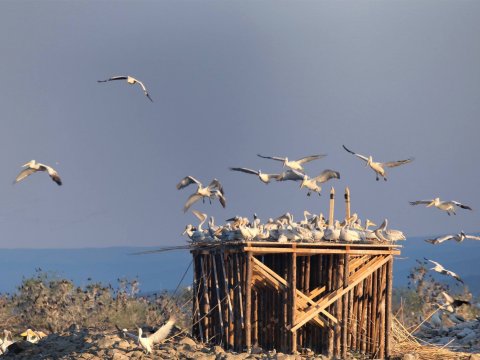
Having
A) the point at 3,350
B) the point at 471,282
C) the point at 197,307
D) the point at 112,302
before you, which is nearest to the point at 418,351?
the point at 197,307

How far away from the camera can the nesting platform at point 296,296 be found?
20719 mm

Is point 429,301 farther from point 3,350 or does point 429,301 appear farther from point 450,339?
point 3,350

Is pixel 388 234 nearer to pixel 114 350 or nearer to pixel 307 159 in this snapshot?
pixel 307 159

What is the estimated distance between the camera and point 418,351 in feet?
76.5

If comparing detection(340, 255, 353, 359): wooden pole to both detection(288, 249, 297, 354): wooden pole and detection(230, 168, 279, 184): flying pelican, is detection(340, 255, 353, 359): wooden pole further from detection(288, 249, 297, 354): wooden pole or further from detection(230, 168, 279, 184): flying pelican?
detection(230, 168, 279, 184): flying pelican

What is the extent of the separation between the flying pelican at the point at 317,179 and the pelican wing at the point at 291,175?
0.41 ft

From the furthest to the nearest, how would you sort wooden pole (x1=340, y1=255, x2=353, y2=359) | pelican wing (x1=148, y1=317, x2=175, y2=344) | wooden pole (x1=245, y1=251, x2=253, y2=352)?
wooden pole (x1=340, y1=255, x2=353, y2=359) < wooden pole (x1=245, y1=251, x2=253, y2=352) < pelican wing (x1=148, y1=317, x2=175, y2=344)

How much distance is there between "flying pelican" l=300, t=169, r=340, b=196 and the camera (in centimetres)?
2358

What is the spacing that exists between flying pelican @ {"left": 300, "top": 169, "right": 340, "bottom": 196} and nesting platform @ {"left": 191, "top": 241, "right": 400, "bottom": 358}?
2.20 m

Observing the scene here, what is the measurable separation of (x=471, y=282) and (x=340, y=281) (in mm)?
78233

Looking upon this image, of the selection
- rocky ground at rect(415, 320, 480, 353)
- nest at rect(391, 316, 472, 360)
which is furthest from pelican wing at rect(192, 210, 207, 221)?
rocky ground at rect(415, 320, 480, 353)

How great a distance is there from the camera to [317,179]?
24094mm

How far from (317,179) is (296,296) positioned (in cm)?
407

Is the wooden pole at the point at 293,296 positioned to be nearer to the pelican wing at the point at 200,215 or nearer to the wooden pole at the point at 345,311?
the wooden pole at the point at 345,311
